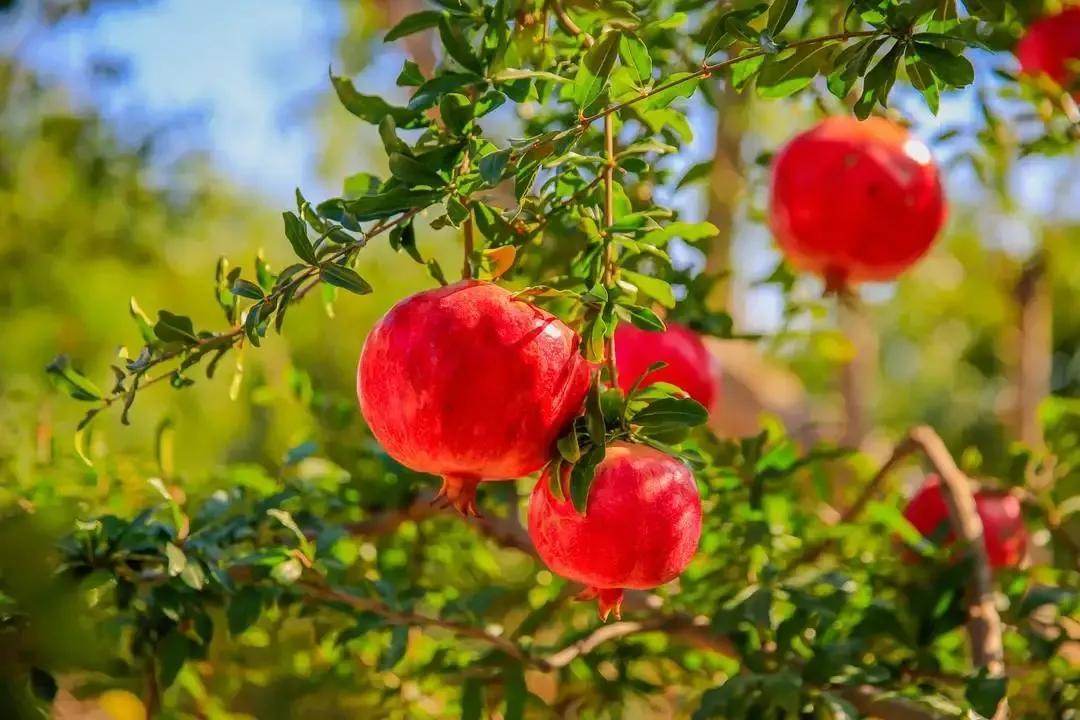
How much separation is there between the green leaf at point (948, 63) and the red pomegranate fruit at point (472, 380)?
0.82ft

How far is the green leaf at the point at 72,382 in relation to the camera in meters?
0.76

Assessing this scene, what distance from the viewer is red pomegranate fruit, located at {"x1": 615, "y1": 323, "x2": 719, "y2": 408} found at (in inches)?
35.1

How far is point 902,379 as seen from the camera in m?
10.3

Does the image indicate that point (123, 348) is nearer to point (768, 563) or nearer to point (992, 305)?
point (768, 563)

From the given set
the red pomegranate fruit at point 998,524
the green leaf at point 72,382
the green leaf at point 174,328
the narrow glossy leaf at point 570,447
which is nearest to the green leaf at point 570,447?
the narrow glossy leaf at point 570,447

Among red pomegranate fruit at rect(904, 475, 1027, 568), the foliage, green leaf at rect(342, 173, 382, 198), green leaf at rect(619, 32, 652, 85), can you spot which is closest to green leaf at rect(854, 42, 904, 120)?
the foliage

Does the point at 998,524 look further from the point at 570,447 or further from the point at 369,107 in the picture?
the point at 369,107

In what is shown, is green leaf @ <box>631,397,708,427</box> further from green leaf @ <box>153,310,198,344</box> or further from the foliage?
green leaf @ <box>153,310,198,344</box>

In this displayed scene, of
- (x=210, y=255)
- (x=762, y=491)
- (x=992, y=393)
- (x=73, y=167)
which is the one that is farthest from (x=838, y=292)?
(x=992, y=393)

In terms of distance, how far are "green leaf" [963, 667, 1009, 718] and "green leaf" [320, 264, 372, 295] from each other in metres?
0.55

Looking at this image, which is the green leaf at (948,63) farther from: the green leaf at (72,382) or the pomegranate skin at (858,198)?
the green leaf at (72,382)

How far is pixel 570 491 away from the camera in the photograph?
0.63m

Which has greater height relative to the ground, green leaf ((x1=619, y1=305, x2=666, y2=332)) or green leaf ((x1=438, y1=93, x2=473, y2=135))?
green leaf ((x1=438, y1=93, x2=473, y2=135))

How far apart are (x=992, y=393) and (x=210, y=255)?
657 centimetres
